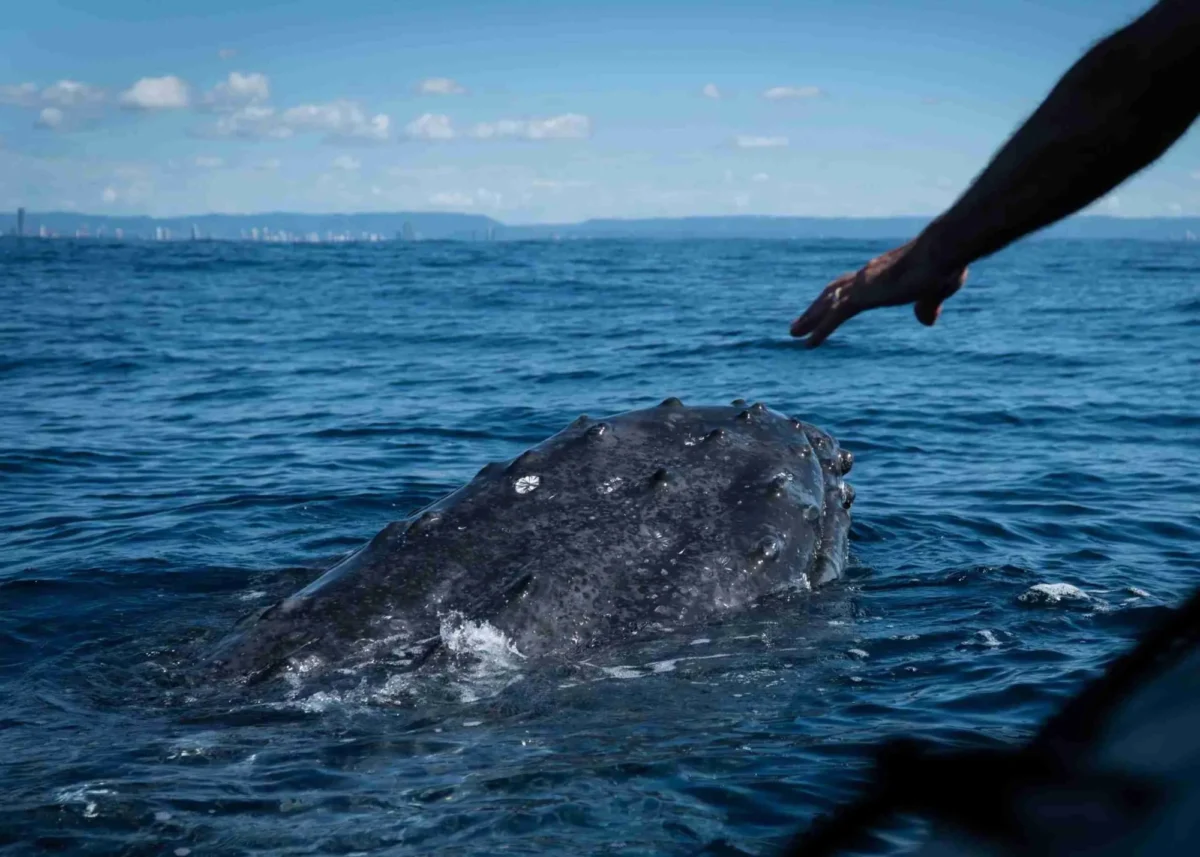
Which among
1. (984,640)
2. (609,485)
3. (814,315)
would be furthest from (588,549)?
(814,315)

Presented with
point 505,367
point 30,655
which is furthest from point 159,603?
point 505,367

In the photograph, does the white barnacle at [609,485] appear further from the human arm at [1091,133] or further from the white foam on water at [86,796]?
the human arm at [1091,133]

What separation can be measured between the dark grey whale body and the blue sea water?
0.22 meters

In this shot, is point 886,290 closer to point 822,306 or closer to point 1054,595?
point 822,306

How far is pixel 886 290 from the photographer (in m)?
2.81

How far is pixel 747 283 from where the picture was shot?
4697cm

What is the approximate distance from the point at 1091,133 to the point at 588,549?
423cm

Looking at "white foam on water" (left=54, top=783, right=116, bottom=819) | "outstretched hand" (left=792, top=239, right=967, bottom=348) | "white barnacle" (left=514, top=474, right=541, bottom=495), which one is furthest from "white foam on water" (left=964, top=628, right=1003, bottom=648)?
"white foam on water" (left=54, top=783, right=116, bottom=819)

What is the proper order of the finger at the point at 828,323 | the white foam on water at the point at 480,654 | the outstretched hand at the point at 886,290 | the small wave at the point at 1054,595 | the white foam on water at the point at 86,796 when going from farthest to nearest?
1. the small wave at the point at 1054,595
2. the white foam on water at the point at 480,654
3. the white foam on water at the point at 86,796
4. the finger at the point at 828,323
5. the outstretched hand at the point at 886,290

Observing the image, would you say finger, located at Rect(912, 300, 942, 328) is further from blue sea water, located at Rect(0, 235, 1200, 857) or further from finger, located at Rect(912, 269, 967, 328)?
blue sea water, located at Rect(0, 235, 1200, 857)

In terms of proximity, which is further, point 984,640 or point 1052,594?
point 1052,594

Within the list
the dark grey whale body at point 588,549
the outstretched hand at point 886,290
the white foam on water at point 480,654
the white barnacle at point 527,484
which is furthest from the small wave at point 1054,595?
the outstretched hand at point 886,290

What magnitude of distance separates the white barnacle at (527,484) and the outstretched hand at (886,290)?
3466 millimetres

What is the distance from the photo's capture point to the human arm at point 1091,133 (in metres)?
2.19
